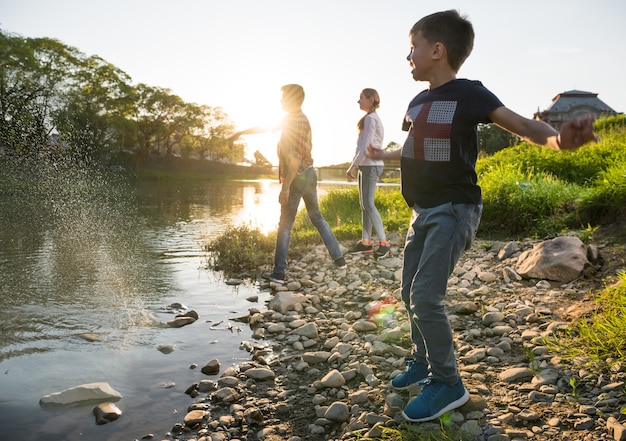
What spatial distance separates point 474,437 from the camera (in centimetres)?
251

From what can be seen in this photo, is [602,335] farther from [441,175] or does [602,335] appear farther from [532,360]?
[441,175]

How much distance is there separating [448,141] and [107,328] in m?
4.17

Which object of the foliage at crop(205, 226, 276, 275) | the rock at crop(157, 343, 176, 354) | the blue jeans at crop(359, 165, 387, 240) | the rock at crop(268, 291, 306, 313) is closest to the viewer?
the rock at crop(157, 343, 176, 354)

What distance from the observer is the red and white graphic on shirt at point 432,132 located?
8.62 ft

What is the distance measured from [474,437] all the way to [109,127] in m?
53.1

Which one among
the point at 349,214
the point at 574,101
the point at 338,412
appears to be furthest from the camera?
the point at 574,101

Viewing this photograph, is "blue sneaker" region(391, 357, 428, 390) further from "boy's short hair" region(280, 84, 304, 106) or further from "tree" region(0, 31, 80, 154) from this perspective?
"tree" region(0, 31, 80, 154)

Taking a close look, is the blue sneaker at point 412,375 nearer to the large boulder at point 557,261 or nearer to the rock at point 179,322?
the large boulder at point 557,261

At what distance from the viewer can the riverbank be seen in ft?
8.77

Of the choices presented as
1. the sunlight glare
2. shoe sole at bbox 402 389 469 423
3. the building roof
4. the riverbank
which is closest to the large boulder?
the riverbank

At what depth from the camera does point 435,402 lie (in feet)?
8.86

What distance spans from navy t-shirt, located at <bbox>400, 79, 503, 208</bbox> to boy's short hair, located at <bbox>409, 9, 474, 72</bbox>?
0.56 ft

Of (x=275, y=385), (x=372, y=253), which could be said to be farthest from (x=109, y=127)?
(x=275, y=385)

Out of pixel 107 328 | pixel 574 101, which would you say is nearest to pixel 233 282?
pixel 107 328
